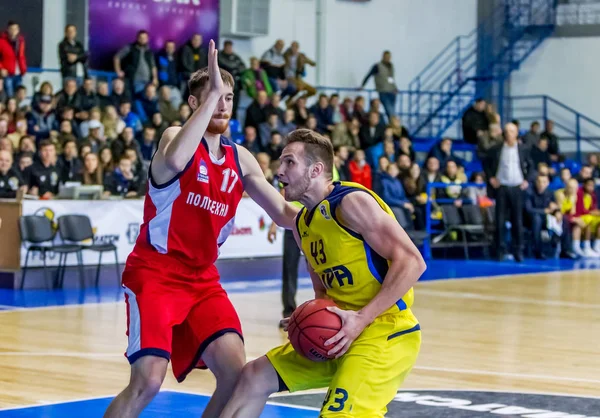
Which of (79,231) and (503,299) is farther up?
(79,231)

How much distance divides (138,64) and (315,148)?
50.5ft

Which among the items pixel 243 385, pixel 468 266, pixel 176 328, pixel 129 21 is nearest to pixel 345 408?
pixel 243 385

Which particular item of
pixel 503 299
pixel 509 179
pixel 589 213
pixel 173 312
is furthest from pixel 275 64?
pixel 173 312

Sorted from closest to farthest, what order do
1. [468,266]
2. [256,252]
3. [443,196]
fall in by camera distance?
[256,252] → [468,266] → [443,196]

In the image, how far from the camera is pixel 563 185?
22.3m

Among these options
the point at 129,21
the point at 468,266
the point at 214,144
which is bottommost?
the point at 468,266

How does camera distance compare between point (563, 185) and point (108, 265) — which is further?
point (563, 185)

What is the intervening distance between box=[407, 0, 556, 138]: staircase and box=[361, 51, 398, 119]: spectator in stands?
212 centimetres

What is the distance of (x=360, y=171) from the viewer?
18734mm

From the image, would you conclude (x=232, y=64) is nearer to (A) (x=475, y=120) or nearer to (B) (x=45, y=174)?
(A) (x=475, y=120)

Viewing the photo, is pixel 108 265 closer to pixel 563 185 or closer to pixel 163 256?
pixel 163 256

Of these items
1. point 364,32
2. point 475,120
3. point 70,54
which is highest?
point 364,32

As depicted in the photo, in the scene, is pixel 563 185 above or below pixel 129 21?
below

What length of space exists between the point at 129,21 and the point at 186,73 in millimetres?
1718
